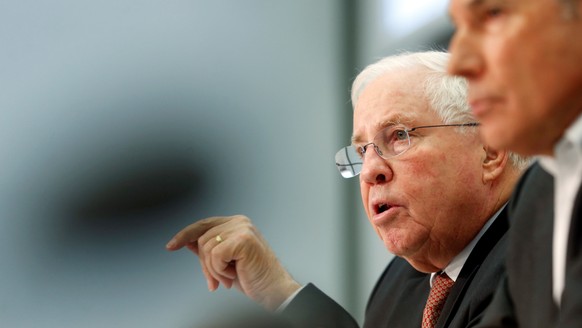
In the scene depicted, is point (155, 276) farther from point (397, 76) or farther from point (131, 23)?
point (397, 76)

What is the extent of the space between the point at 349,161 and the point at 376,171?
0.22 m

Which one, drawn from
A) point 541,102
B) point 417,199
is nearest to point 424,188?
point 417,199

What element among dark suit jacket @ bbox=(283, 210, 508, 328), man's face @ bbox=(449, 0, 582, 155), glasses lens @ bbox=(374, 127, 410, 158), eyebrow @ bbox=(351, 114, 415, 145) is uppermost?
man's face @ bbox=(449, 0, 582, 155)

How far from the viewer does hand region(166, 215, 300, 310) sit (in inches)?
63.2

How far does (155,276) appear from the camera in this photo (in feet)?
8.46

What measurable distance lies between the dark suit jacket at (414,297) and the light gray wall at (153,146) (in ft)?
0.57

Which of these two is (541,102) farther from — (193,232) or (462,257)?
(193,232)

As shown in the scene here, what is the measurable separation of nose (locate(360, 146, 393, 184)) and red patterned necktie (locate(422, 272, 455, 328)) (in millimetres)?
242

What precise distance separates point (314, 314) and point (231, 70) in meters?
1.83

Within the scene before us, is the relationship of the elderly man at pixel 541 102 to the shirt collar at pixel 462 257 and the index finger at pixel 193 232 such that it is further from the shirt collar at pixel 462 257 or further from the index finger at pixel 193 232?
the index finger at pixel 193 232

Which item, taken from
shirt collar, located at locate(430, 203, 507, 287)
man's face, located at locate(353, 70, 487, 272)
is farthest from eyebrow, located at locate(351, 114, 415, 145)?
shirt collar, located at locate(430, 203, 507, 287)

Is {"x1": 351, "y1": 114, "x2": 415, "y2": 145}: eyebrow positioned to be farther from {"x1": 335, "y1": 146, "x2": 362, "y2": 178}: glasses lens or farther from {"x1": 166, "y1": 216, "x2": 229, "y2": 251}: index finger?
{"x1": 166, "y1": 216, "x2": 229, "y2": 251}: index finger

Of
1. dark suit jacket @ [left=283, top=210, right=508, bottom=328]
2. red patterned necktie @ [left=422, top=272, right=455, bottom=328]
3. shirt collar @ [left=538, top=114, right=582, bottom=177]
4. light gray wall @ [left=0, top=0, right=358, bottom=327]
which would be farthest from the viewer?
light gray wall @ [left=0, top=0, right=358, bottom=327]

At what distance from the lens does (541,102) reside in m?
0.69
